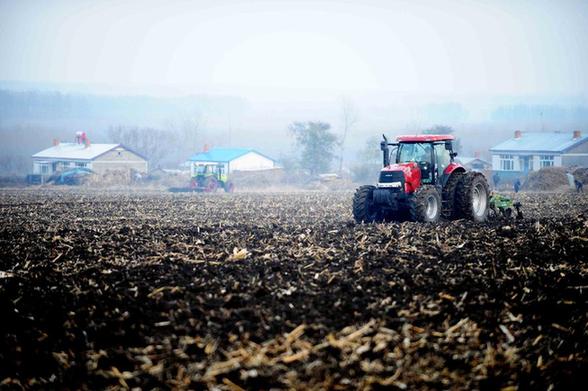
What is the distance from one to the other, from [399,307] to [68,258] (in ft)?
23.7

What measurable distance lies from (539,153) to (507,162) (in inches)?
182

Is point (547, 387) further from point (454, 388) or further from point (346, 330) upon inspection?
point (346, 330)

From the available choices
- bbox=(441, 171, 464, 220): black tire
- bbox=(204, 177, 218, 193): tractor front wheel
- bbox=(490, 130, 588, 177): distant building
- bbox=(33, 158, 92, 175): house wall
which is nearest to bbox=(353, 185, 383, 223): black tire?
bbox=(441, 171, 464, 220): black tire

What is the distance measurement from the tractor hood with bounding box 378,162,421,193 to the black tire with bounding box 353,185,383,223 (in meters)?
0.65

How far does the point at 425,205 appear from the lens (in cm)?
1878

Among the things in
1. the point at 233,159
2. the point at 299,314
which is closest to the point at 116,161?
the point at 233,159

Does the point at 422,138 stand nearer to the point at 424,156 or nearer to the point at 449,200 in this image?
the point at 424,156

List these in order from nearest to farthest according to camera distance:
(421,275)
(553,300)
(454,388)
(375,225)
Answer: (454,388), (553,300), (421,275), (375,225)

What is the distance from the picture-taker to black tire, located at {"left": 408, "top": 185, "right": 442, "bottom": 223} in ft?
61.1

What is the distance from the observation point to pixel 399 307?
9.58 meters

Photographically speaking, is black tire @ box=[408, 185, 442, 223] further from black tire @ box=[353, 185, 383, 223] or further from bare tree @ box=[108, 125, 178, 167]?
bare tree @ box=[108, 125, 178, 167]

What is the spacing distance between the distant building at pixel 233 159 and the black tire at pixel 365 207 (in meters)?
56.3

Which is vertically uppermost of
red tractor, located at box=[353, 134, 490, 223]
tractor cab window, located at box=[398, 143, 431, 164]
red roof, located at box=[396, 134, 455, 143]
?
red roof, located at box=[396, 134, 455, 143]

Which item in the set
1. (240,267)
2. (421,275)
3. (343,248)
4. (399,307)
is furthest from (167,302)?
(343,248)
